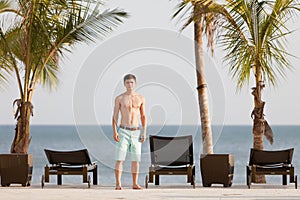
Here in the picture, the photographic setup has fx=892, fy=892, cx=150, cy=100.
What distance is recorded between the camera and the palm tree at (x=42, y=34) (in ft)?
46.8

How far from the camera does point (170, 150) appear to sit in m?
13.9

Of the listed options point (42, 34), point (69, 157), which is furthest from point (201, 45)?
point (69, 157)

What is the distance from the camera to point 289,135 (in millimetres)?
77000

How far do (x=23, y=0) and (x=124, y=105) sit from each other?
2.80 metres

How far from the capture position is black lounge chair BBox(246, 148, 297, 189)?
1345 cm

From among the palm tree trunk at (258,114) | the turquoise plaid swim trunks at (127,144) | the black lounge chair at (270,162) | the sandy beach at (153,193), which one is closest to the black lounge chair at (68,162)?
the sandy beach at (153,193)

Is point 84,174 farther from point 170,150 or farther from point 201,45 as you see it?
point 201,45

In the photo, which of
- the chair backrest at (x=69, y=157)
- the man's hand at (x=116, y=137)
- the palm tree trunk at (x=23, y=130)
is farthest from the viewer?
the palm tree trunk at (x=23, y=130)

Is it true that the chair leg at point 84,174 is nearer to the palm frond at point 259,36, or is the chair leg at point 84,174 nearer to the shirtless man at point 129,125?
the shirtless man at point 129,125

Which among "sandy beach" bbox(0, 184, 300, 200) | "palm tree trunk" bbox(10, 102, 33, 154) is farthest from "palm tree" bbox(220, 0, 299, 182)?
"palm tree trunk" bbox(10, 102, 33, 154)

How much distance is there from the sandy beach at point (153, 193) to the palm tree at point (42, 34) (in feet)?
4.96

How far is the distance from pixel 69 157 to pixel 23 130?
1056 millimetres

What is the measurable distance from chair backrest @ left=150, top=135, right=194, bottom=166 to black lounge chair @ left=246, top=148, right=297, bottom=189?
0.97 meters

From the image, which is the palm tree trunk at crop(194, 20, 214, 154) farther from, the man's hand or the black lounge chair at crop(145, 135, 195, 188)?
the man's hand
